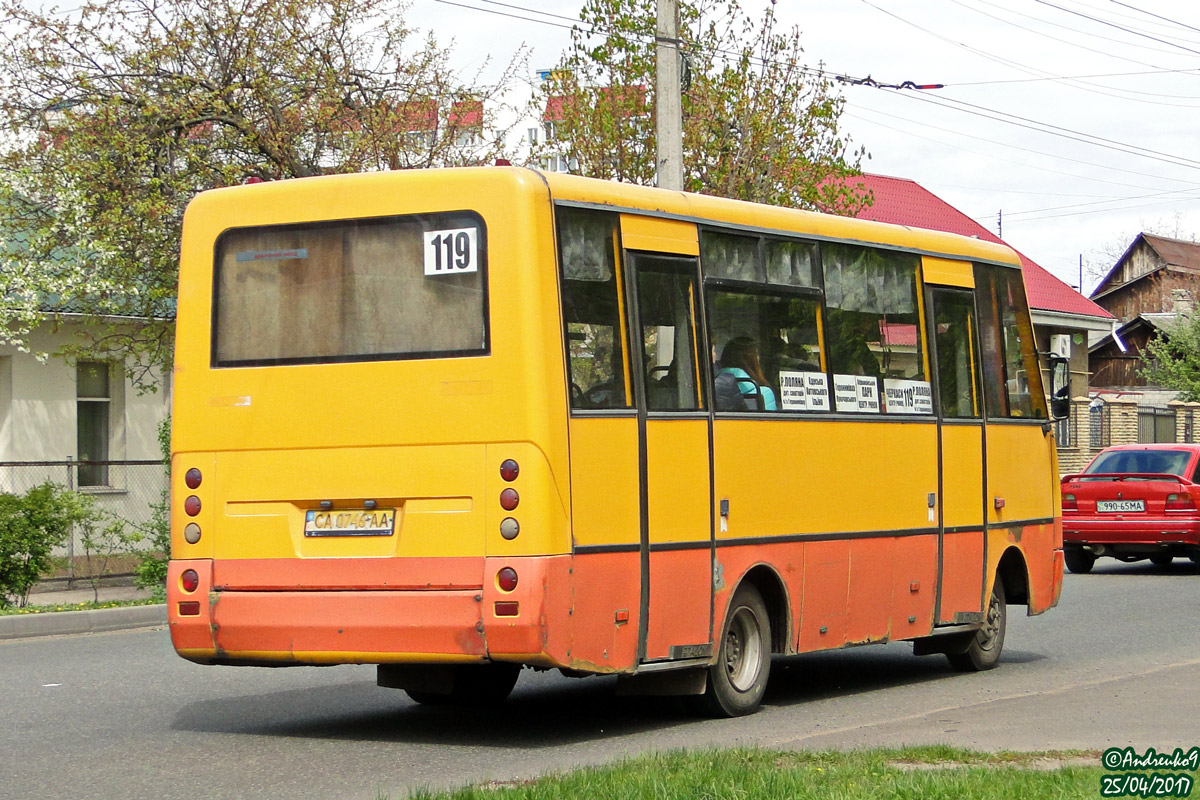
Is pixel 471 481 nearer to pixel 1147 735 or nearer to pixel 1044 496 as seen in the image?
pixel 1147 735

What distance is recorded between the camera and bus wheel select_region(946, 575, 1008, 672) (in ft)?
42.7

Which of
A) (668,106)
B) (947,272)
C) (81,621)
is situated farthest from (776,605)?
(668,106)

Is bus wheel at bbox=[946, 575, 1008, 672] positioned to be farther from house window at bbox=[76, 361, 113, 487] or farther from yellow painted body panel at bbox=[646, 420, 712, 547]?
house window at bbox=[76, 361, 113, 487]

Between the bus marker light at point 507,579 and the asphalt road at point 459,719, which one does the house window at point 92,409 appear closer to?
the asphalt road at point 459,719

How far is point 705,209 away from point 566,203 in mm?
1338

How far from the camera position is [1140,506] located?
22.6 metres

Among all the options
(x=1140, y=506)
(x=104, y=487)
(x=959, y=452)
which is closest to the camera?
(x=959, y=452)

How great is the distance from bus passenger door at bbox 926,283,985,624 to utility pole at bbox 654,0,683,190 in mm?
6737

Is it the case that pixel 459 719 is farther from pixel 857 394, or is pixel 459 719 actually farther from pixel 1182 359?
pixel 1182 359

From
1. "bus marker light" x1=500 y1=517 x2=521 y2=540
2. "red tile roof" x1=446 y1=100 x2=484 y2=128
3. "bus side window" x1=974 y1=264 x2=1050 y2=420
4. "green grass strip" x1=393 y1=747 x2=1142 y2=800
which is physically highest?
"red tile roof" x1=446 y1=100 x2=484 y2=128

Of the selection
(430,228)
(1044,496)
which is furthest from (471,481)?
(1044,496)

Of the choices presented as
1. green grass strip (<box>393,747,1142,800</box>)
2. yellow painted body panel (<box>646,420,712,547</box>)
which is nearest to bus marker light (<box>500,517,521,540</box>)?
yellow painted body panel (<box>646,420,712,547</box>)

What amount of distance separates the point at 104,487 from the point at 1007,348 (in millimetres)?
13838

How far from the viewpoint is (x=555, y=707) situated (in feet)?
36.2
